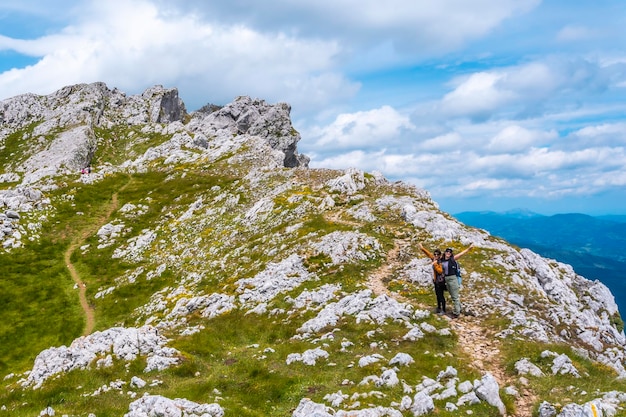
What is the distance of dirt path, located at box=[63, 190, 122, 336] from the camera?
167 feet

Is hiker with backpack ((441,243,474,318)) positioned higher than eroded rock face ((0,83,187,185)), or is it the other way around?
eroded rock face ((0,83,187,185))

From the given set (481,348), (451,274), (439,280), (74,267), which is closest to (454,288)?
(451,274)

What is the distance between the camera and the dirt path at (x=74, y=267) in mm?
50797

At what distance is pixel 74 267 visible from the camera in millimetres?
63688

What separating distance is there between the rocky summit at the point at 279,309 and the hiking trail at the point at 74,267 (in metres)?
0.36

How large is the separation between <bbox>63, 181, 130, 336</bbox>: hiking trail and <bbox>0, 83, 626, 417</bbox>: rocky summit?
0.36 m

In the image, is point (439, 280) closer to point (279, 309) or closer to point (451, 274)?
point (451, 274)

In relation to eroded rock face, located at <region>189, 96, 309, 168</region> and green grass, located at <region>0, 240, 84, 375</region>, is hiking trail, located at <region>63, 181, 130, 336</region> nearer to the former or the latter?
green grass, located at <region>0, 240, 84, 375</region>

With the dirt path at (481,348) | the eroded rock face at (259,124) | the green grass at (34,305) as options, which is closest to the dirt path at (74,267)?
the green grass at (34,305)

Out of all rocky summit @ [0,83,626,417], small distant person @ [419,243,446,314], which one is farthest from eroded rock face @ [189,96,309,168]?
small distant person @ [419,243,446,314]

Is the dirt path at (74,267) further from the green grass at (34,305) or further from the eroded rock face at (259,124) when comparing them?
the eroded rock face at (259,124)

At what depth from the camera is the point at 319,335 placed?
29.5m

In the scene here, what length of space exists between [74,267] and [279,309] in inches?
1753

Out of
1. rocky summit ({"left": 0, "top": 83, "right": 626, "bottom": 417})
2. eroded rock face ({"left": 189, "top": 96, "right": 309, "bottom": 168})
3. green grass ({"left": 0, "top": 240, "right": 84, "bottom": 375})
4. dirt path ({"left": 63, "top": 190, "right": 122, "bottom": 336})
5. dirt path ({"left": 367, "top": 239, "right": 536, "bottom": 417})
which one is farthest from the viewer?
eroded rock face ({"left": 189, "top": 96, "right": 309, "bottom": 168})
